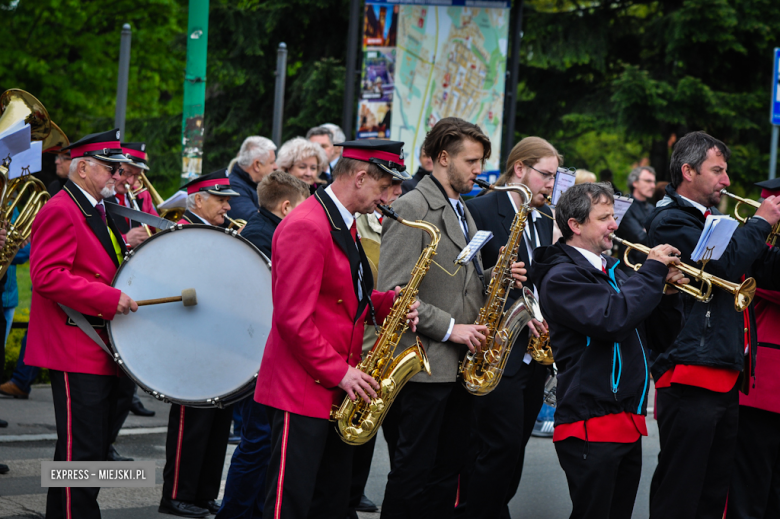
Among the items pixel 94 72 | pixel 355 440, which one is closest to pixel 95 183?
pixel 355 440

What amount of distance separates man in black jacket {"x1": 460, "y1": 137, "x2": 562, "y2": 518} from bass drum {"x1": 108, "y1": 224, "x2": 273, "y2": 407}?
132cm

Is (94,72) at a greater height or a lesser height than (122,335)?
greater

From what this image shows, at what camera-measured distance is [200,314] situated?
4.79m

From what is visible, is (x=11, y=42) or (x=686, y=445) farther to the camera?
(x=11, y=42)

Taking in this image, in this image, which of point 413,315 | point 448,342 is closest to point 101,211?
point 413,315

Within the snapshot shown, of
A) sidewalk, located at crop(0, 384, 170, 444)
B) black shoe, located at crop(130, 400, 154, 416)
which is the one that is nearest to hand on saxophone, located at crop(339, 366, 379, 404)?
sidewalk, located at crop(0, 384, 170, 444)

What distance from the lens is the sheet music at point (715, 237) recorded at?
4152 millimetres

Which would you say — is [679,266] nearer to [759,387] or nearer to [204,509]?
Answer: [759,387]

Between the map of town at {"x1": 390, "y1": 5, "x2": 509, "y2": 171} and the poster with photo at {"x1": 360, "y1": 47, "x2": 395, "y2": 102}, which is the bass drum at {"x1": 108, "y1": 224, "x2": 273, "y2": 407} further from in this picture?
the poster with photo at {"x1": 360, "y1": 47, "x2": 395, "y2": 102}

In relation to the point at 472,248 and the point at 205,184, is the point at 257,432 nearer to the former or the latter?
the point at 205,184

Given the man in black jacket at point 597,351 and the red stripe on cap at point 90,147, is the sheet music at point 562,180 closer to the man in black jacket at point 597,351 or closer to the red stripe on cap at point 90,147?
the man in black jacket at point 597,351

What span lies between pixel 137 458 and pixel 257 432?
2.02 meters

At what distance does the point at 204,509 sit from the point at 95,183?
7.14 feet

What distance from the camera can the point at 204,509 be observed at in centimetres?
552
